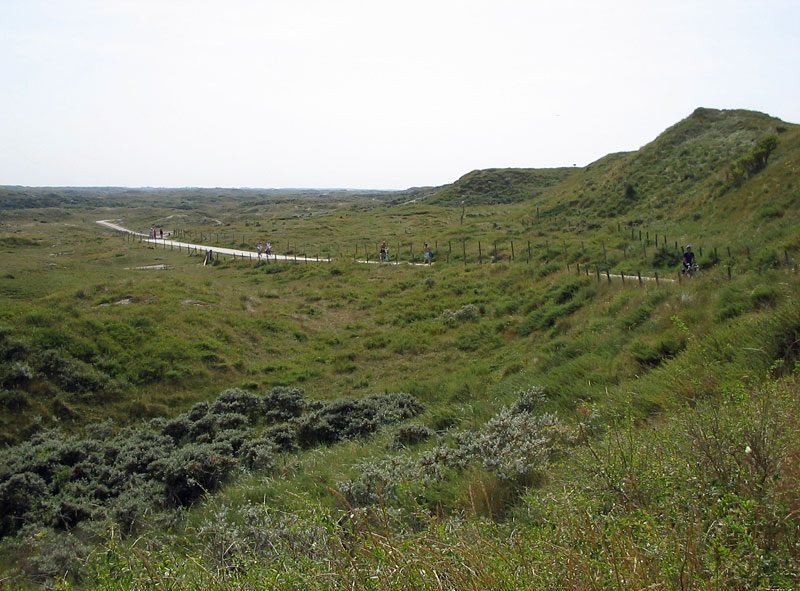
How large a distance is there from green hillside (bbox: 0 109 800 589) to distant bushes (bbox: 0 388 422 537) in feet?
0.18

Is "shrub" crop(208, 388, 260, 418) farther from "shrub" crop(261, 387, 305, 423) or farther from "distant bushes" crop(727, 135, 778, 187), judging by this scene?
"distant bushes" crop(727, 135, 778, 187)

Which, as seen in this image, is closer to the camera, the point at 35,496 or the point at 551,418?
the point at 551,418

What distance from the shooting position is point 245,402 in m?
11.6

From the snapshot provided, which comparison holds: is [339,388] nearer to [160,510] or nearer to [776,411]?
[160,510]

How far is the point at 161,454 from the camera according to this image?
885cm

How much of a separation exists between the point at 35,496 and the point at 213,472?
269cm

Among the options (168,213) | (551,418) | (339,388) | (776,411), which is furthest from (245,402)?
(168,213)

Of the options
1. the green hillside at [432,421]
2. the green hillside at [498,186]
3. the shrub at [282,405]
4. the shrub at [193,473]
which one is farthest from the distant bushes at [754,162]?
the green hillside at [498,186]

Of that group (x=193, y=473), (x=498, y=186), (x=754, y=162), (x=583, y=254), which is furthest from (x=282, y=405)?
(x=498, y=186)

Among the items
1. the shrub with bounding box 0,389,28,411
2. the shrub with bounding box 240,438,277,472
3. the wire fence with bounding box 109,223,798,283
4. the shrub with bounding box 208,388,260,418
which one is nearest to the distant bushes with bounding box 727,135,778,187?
the wire fence with bounding box 109,223,798,283

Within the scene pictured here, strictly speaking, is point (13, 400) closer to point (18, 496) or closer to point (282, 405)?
point (18, 496)

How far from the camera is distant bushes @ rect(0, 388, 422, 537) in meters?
7.27

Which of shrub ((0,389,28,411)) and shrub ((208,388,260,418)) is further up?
shrub ((0,389,28,411))

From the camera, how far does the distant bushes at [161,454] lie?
7.27 metres
